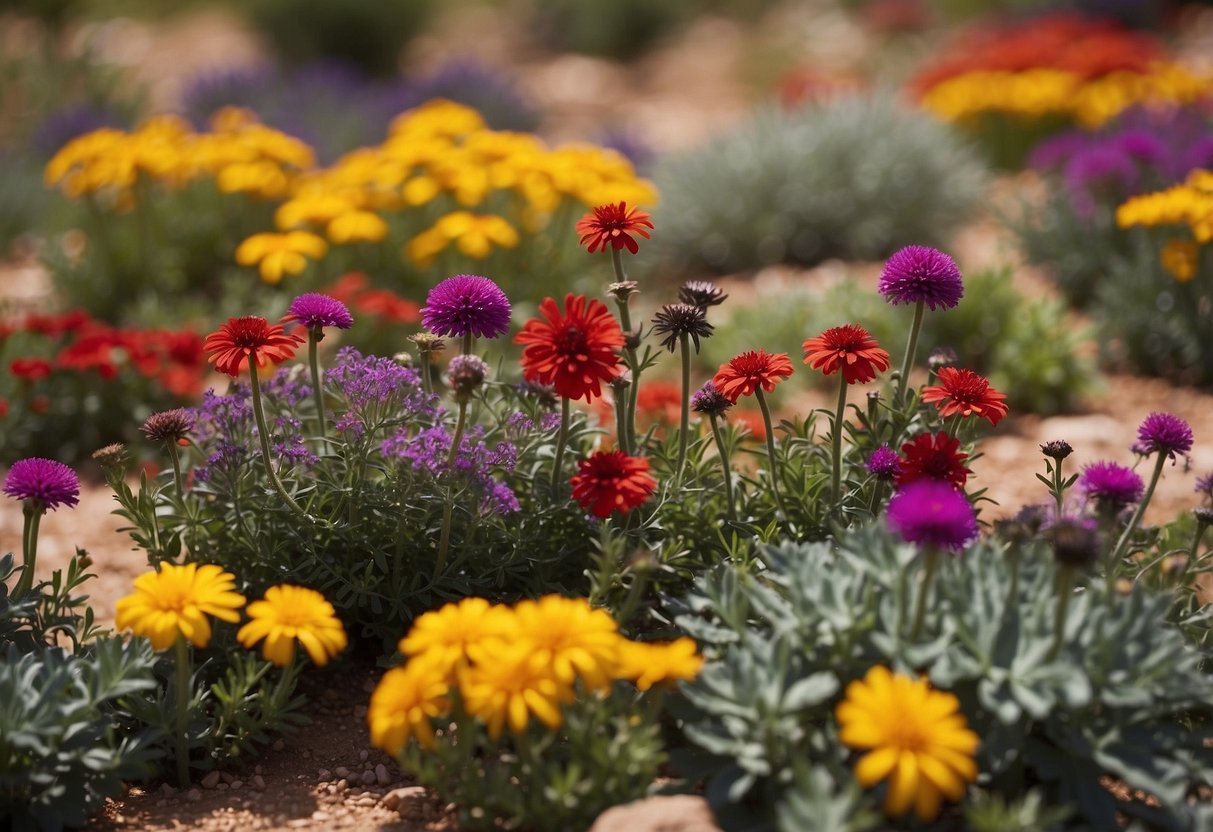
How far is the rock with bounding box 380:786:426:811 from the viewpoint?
2389 mm

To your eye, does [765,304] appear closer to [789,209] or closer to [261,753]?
[789,209]

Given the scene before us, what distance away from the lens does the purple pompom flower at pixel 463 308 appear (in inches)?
95.4

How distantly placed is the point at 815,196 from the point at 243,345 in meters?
3.86

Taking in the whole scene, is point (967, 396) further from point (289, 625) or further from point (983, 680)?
point (289, 625)

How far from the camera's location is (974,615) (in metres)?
2.10

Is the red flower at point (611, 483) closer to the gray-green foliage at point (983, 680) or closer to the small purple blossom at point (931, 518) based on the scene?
the gray-green foliage at point (983, 680)

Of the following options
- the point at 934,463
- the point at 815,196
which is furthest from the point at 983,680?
the point at 815,196

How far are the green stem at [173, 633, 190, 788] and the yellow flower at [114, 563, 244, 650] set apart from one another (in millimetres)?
40

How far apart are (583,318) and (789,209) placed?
3668 millimetres

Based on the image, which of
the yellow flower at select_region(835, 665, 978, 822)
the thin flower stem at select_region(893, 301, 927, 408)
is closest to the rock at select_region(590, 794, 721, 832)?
the yellow flower at select_region(835, 665, 978, 822)

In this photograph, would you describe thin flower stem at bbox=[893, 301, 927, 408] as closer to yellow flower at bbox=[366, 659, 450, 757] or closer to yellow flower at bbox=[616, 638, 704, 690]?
yellow flower at bbox=[616, 638, 704, 690]

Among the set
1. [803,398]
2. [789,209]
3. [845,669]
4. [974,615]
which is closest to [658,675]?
[845,669]

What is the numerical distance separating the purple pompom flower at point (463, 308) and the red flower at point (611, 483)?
0.34m

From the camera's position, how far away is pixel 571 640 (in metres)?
2.02
